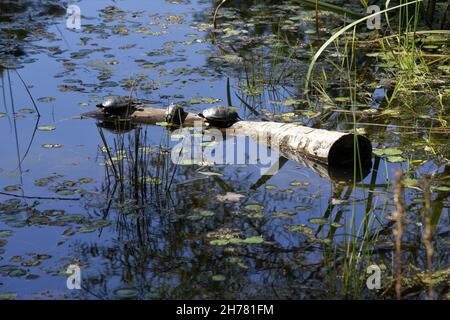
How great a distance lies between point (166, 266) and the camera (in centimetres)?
410

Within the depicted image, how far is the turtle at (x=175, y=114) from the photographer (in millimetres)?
6137

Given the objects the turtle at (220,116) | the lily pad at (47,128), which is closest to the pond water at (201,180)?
the lily pad at (47,128)

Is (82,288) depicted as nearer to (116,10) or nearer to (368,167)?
(368,167)

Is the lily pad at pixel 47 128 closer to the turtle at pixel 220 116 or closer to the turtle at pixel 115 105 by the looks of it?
the turtle at pixel 115 105

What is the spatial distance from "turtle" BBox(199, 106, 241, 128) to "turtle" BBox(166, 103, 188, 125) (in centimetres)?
14

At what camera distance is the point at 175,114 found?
20.2ft

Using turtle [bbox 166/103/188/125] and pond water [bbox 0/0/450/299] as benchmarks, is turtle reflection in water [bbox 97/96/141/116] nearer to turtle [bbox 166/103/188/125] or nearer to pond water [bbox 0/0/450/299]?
pond water [bbox 0/0/450/299]

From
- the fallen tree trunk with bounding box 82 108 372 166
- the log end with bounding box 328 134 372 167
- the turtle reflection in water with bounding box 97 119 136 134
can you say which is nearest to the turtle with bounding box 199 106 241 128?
the fallen tree trunk with bounding box 82 108 372 166

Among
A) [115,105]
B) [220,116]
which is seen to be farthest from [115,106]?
[220,116]

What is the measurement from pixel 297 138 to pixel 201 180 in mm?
857

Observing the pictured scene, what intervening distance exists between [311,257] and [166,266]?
72 centimetres

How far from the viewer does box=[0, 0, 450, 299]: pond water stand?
4.02 meters

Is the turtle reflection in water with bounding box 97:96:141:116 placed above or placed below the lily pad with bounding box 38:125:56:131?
above
